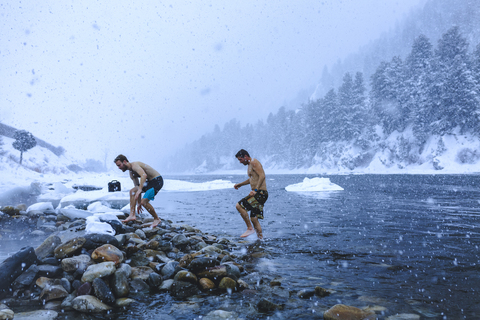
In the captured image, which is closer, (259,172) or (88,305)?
(88,305)

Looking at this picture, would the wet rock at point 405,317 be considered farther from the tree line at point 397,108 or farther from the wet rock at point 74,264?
the tree line at point 397,108

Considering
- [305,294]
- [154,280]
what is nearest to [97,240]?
[154,280]

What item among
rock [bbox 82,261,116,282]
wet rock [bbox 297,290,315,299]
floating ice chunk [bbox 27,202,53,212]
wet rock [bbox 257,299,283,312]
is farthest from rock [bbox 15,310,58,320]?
floating ice chunk [bbox 27,202,53,212]

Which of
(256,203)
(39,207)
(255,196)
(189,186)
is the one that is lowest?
(189,186)

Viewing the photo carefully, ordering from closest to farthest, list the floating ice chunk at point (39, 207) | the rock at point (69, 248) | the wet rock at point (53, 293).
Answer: the wet rock at point (53, 293) < the rock at point (69, 248) < the floating ice chunk at point (39, 207)

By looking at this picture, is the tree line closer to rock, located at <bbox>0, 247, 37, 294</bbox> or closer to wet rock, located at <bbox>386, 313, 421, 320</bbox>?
wet rock, located at <bbox>386, 313, 421, 320</bbox>

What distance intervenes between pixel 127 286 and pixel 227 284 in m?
1.27

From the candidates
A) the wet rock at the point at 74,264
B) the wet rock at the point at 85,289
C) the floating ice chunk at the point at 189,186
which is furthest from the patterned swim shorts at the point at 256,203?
the floating ice chunk at the point at 189,186

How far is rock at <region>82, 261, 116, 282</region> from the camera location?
3319 millimetres

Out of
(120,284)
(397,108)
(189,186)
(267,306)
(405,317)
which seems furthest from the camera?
(397,108)

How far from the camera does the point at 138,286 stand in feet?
11.4

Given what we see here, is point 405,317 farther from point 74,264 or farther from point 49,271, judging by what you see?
point 49,271

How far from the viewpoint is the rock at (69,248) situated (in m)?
3.94

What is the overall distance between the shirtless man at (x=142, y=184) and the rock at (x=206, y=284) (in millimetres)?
3733
